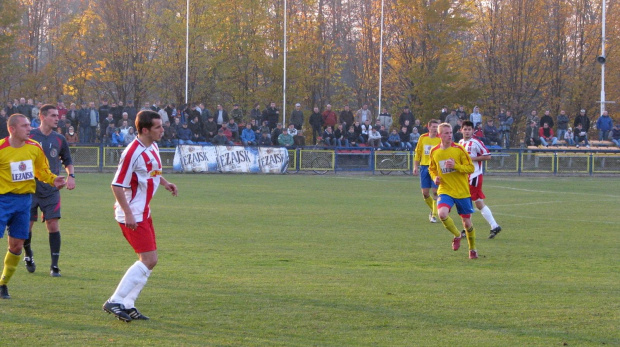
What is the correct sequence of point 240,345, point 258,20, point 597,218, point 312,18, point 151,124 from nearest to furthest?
point 240,345, point 151,124, point 597,218, point 258,20, point 312,18

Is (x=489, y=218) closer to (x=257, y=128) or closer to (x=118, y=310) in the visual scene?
(x=118, y=310)

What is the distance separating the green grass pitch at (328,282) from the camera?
6.46 meters

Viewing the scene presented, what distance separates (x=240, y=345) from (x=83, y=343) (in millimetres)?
1245

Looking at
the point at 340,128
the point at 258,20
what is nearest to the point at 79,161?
the point at 340,128

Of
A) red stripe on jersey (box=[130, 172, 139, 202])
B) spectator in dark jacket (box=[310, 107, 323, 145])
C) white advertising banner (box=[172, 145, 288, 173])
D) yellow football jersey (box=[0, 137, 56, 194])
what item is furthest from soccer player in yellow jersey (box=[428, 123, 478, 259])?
spectator in dark jacket (box=[310, 107, 323, 145])

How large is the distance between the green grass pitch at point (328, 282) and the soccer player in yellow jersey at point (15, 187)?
421 millimetres

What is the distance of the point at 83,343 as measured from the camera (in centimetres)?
607

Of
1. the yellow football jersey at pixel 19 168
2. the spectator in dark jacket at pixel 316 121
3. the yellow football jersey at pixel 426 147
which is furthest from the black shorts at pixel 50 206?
the spectator in dark jacket at pixel 316 121

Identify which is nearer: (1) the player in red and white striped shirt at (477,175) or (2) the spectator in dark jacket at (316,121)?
(1) the player in red and white striped shirt at (477,175)

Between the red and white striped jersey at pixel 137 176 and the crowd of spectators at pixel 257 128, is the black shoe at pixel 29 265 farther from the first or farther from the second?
the crowd of spectators at pixel 257 128

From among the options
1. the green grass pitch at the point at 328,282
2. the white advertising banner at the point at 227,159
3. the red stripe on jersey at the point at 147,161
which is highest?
the red stripe on jersey at the point at 147,161

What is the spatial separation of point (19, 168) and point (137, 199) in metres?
1.73

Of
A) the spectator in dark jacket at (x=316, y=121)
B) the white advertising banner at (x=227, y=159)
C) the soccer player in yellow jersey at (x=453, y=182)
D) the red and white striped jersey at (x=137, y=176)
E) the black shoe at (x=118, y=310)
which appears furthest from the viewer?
the spectator in dark jacket at (x=316, y=121)

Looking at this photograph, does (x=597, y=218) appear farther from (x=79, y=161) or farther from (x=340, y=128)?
(x=79, y=161)
